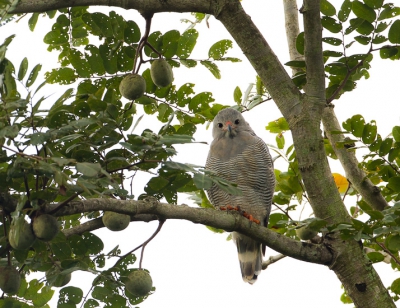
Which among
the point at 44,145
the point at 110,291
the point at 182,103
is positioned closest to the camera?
the point at 44,145

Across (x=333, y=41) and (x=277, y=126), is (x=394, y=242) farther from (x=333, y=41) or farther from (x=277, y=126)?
(x=277, y=126)

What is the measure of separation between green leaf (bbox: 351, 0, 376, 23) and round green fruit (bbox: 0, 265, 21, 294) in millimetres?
2341

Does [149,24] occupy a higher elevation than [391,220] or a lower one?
higher

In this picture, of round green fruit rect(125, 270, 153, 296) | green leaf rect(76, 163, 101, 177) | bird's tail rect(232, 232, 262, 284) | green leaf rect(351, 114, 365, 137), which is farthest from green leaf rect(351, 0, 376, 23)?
bird's tail rect(232, 232, 262, 284)

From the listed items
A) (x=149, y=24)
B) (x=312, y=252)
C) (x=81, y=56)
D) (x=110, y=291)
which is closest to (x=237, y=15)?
(x=149, y=24)

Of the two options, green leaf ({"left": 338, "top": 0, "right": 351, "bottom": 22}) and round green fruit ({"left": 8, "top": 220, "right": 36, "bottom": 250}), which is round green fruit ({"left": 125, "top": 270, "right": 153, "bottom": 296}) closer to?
round green fruit ({"left": 8, "top": 220, "right": 36, "bottom": 250})

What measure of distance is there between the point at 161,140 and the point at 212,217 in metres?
0.77

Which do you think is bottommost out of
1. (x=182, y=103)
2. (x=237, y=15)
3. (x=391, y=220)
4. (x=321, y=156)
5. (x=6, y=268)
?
(x=6, y=268)

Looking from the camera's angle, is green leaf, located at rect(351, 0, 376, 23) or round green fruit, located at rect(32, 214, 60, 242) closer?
round green fruit, located at rect(32, 214, 60, 242)

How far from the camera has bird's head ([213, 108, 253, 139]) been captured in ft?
19.7

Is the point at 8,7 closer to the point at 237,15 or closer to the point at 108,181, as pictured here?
the point at 108,181

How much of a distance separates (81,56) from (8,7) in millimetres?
964

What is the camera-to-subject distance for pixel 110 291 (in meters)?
3.34

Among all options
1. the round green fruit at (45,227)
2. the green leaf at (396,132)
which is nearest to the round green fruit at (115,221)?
the round green fruit at (45,227)
